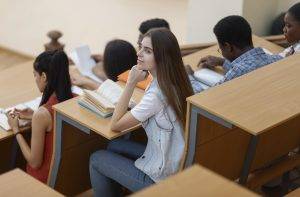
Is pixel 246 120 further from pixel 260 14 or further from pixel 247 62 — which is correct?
pixel 260 14

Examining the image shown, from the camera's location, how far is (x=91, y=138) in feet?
10.1

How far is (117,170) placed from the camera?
2.72 meters

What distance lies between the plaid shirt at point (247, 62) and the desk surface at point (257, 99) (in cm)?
25

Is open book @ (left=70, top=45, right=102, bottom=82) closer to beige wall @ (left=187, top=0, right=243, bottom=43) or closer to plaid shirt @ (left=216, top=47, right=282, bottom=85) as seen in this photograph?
beige wall @ (left=187, top=0, right=243, bottom=43)

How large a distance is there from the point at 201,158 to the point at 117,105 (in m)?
0.45

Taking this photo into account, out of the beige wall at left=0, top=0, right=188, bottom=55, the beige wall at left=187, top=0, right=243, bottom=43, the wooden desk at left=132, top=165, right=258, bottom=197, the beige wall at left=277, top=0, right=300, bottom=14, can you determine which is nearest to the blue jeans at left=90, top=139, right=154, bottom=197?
the wooden desk at left=132, top=165, right=258, bottom=197

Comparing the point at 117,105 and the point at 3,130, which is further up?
the point at 117,105

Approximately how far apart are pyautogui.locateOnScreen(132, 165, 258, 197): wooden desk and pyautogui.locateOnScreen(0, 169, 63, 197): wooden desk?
640 millimetres

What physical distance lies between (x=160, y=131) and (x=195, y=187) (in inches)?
50.6

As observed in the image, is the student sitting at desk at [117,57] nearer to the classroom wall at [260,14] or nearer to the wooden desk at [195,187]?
the classroom wall at [260,14]

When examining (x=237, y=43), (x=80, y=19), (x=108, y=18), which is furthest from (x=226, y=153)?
(x=80, y=19)

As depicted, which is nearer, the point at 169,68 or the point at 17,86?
the point at 169,68

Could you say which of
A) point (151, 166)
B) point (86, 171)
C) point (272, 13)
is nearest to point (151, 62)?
point (151, 166)

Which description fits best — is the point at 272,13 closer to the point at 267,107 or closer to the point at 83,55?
the point at 83,55
